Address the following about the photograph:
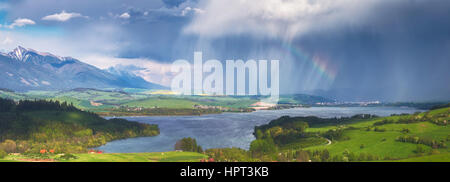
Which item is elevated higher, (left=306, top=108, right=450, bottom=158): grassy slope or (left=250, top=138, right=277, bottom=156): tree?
(left=306, top=108, right=450, bottom=158): grassy slope

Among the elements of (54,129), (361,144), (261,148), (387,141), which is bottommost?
(261,148)

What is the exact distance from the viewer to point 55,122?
13675cm

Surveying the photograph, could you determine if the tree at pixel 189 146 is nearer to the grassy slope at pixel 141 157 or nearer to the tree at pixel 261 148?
the grassy slope at pixel 141 157

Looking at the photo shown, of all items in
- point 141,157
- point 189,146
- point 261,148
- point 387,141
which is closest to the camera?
point 141,157

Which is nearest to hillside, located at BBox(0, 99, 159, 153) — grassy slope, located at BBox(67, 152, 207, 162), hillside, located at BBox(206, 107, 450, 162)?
grassy slope, located at BBox(67, 152, 207, 162)

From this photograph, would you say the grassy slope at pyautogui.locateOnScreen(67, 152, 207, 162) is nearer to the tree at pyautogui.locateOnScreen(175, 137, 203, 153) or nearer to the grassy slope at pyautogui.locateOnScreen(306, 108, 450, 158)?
the tree at pyautogui.locateOnScreen(175, 137, 203, 153)

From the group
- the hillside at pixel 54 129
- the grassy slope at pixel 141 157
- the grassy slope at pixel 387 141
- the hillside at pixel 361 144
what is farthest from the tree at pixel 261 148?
the hillside at pixel 54 129

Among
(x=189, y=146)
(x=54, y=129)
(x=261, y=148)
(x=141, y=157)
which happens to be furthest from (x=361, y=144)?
(x=54, y=129)

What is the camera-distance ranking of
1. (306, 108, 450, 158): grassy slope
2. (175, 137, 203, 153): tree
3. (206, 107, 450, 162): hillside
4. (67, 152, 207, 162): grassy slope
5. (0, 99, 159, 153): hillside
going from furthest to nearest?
(0, 99, 159, 153): hillside < (175, 137, 203, 153): tree < (306, 108, 450, 158): grassy slope < (206, 107, 450, 162): hillside < (67, 152, 207, 162): grassy slope

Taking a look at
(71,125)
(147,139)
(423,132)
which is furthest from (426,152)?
(71,125)

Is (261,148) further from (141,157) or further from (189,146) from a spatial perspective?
(141,157)

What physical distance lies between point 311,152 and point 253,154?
14.7 m

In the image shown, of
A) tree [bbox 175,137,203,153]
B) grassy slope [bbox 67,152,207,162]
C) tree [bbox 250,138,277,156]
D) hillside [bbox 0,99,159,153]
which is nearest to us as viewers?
grassy slope [bbox 67,152,207,162]
